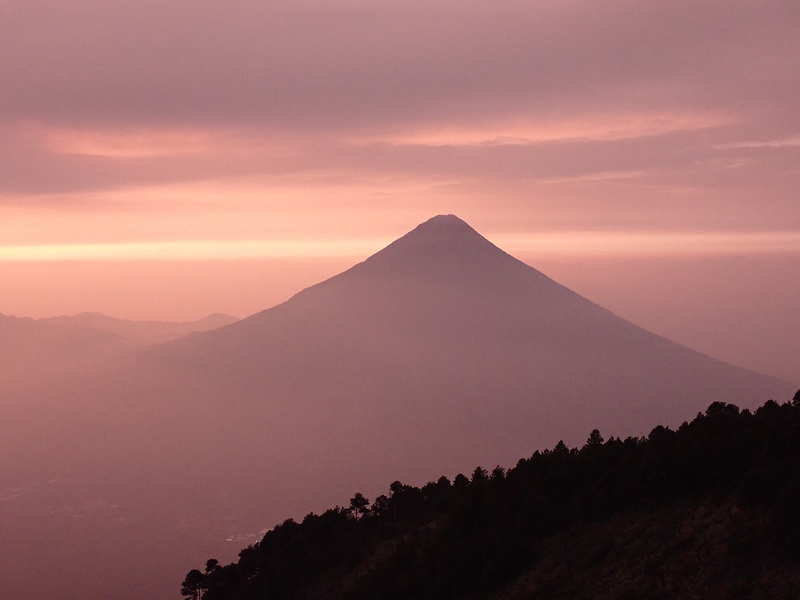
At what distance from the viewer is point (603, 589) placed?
121 feet

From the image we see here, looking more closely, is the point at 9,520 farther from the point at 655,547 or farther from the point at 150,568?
the point at 655,547

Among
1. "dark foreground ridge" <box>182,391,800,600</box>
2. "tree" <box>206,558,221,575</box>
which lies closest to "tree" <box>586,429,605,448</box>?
"dark foreground ridge" <box>182,391,800,600</box>

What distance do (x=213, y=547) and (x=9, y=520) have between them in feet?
174

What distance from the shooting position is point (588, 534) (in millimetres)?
43125

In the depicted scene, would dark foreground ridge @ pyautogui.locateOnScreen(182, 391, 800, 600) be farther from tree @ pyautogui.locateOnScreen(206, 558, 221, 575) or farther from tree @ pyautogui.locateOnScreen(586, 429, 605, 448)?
tree @ pyautogui.locateOnScreen(206, 558, 221, 575)

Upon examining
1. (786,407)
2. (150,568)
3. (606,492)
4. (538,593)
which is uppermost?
(786,407)

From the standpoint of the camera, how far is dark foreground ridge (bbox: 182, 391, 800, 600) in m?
35.1

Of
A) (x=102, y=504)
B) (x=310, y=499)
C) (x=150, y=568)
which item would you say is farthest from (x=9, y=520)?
(x=310, y=499)

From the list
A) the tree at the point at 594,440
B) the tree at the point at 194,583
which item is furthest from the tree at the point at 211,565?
the tree at the point at 594,440

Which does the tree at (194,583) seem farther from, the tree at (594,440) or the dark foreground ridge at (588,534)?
the tree at (594,440)

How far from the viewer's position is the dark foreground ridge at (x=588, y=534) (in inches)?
1383

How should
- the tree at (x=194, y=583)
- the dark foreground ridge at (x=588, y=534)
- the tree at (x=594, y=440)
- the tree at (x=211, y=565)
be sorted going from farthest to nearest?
the tree at (x=211, y=565)
the tree at (x=194, y=583)
the tree at (x=594, y=440)
the dark foreground ridge at (x=588, y=534)

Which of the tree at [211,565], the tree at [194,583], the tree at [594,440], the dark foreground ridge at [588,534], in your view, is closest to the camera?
the dark foreground ridge at [588,534]

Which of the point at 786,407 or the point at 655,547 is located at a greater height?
the point at 786,407
